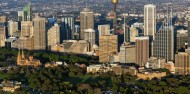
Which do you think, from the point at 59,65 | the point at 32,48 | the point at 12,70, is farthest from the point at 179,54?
the point at 32,48

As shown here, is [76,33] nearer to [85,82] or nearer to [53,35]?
[53,35]

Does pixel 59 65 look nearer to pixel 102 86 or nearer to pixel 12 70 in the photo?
pixel 12 70

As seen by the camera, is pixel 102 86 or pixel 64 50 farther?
pixel 64 50

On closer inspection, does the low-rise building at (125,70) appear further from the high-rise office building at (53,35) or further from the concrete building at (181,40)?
the high-rise office building at (53,35)

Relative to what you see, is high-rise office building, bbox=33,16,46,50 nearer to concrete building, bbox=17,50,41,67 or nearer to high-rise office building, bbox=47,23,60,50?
high-rise office building, bbox=47,23,60,50

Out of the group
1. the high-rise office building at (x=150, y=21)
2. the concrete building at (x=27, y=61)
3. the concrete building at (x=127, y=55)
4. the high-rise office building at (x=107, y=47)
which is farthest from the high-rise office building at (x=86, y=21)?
the concrete building at (x=27, y=61)

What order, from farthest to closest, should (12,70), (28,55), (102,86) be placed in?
1. (28,55)
2. (12,70)
3. (102,86)

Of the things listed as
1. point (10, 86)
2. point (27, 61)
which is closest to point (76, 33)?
point (27, 61)
